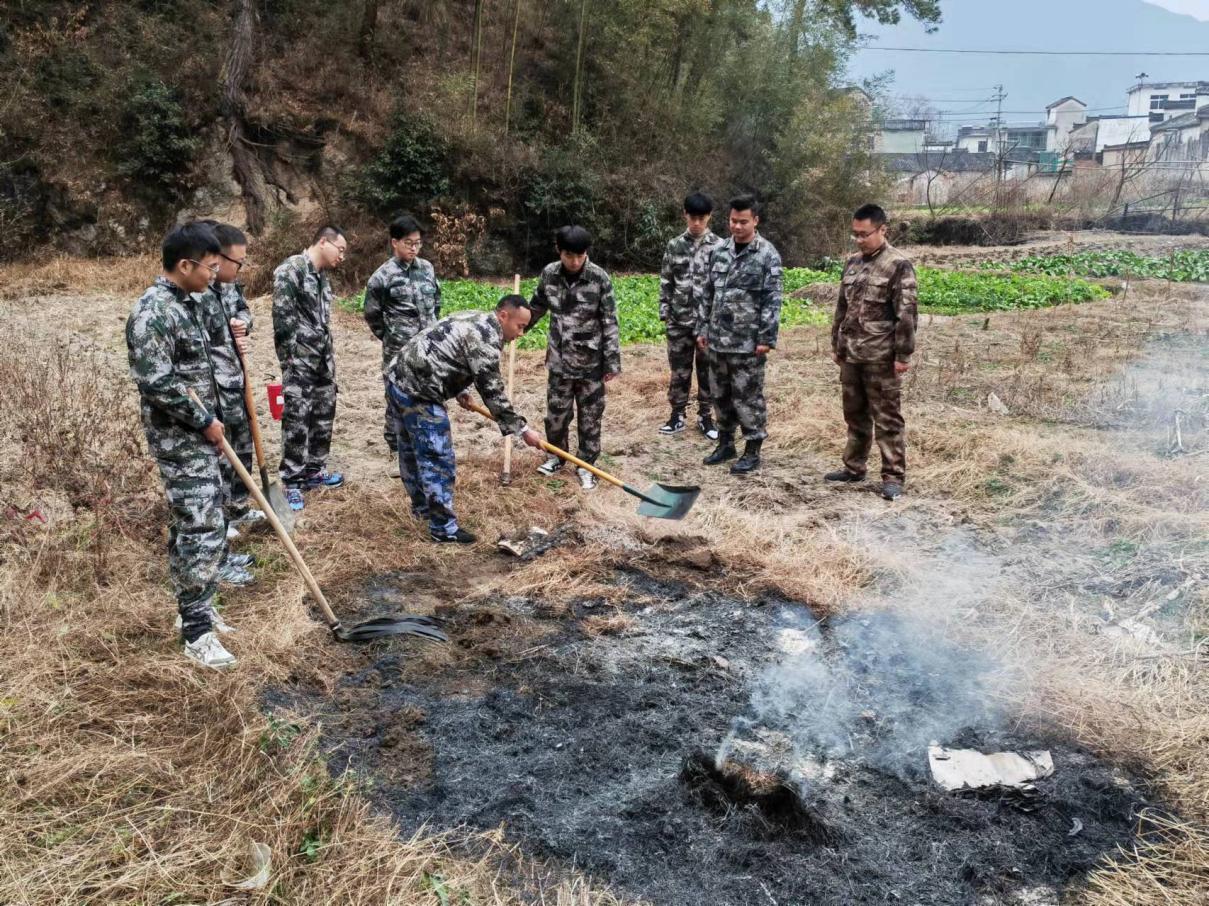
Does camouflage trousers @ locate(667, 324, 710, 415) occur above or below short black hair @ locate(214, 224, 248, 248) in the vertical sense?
below

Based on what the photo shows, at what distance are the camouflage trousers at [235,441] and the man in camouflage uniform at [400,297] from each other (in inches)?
50.4

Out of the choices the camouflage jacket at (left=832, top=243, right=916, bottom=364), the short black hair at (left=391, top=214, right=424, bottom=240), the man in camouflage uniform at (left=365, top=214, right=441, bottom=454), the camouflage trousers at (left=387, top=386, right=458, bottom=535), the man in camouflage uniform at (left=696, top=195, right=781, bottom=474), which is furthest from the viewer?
the man in camouflage uniform at (left=696, top=195, right=781, bottom=474)

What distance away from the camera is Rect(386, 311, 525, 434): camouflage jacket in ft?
15.7

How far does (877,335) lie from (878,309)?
0.18 metres

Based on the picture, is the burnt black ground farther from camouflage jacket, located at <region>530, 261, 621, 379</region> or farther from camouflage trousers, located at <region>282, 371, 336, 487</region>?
camouflage jacket, located at <region>530, 261, 621, 379</region>

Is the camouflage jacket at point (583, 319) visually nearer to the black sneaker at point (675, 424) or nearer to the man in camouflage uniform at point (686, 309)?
the man in camouflage uniform at point (686, 309)

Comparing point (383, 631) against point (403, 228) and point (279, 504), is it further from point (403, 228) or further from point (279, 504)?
point (403, 228)

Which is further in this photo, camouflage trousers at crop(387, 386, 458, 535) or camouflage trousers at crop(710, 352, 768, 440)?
camouflage trousers at crop(710, 352, 768, 440)

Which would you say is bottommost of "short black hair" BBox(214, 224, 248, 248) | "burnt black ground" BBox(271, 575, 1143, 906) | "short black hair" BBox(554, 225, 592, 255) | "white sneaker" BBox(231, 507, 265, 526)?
"burnt black ground" BBox(271, 575, 1143, 906)

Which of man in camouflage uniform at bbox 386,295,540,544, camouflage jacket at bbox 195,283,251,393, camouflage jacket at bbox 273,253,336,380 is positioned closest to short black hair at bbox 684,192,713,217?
man in camouflage uniform at bbox 386,295,540,544

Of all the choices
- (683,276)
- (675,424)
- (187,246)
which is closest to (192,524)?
(187,246)

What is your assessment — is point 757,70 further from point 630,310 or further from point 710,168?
Result: point 630,310

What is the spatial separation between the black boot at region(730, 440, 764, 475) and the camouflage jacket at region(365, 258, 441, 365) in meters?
2.62

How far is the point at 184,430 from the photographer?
354cm
